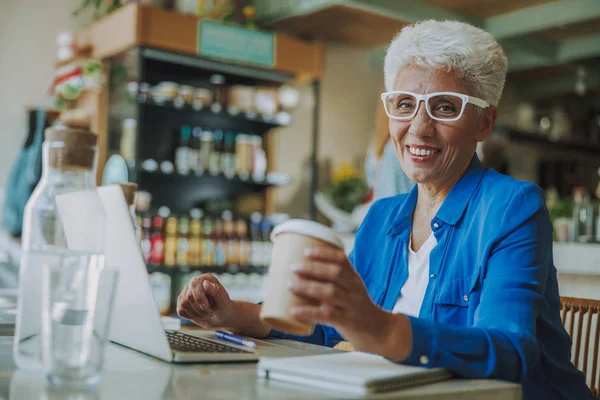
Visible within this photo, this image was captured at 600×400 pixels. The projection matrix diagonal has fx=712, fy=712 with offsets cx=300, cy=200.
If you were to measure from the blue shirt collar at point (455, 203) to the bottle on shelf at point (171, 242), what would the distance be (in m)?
3.44

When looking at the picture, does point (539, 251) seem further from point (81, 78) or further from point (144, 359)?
point (81, 78)

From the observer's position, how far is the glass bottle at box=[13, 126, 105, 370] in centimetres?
88

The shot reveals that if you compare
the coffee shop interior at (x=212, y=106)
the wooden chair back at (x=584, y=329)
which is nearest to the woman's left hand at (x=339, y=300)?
the wooden chair back at (x=584, y=329)

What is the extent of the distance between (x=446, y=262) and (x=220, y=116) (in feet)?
13.9

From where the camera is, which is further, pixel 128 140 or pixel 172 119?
pixel 172 119

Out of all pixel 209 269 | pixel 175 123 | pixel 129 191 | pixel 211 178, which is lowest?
pixel 209 269

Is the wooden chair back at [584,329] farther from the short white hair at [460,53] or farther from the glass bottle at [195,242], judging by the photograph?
the glass bottle at [195,242]

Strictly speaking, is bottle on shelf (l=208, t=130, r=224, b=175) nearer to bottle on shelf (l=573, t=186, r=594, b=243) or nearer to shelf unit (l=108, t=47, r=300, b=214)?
shelf unit (l=108, t=47, r=300, b=214)

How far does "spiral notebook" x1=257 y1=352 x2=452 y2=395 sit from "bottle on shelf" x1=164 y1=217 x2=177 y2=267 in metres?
3.94

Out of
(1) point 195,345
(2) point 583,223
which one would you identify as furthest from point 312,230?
(2) point 583,223

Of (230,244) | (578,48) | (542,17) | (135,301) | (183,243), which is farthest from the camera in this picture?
(578,48)

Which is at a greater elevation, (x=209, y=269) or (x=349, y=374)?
(x=349, y=374)

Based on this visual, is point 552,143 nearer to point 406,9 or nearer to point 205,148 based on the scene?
point 406,9

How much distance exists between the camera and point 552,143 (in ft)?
24.9
